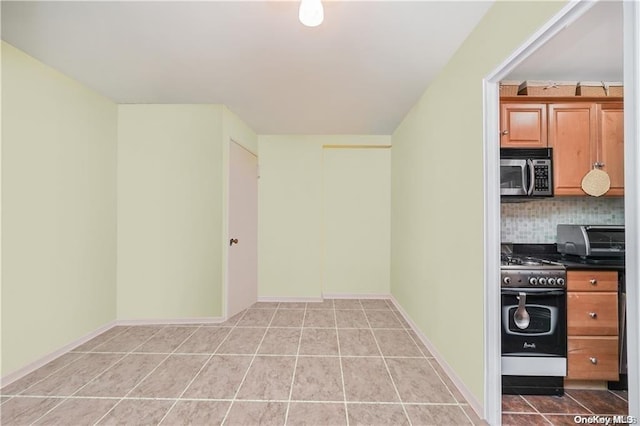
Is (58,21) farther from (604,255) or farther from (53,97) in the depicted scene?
(604,255)

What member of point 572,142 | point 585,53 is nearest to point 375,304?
point 572,142

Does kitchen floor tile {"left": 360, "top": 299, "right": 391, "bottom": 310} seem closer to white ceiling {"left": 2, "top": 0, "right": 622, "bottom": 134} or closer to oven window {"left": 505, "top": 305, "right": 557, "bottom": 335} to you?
oven window {"left": 505, "top": 305, "right": 557, "bottom": 335}

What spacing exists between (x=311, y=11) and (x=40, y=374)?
10.9 feet

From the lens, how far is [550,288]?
2.04 meters

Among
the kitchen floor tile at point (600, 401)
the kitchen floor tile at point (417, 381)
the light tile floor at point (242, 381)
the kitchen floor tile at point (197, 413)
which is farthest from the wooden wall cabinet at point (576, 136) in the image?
the kitchen floor tile at point (197, 413)

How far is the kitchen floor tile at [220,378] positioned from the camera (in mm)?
1985

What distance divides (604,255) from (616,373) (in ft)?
2.86

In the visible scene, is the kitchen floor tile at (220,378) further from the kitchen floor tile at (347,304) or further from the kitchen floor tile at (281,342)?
the kitchen floor tile at (347,304)

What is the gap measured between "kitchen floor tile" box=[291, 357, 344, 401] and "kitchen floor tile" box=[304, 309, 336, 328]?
2.65 feet

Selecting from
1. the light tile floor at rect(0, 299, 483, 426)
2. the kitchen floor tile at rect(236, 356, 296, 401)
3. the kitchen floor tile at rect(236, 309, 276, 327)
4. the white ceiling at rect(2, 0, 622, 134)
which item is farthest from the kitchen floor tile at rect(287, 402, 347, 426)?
the white ceiling at rect(2, 0, 622, 134)

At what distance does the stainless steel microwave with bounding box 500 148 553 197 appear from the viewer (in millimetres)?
2277

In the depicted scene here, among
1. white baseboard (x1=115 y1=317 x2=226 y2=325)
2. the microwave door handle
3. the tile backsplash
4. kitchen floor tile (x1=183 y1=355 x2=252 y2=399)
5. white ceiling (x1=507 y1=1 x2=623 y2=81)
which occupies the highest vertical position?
white ceiling (x1=507 y1=1 x2=623 y2=81)

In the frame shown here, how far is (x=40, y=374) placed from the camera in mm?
2209

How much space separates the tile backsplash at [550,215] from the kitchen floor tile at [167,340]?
11.2 ft
